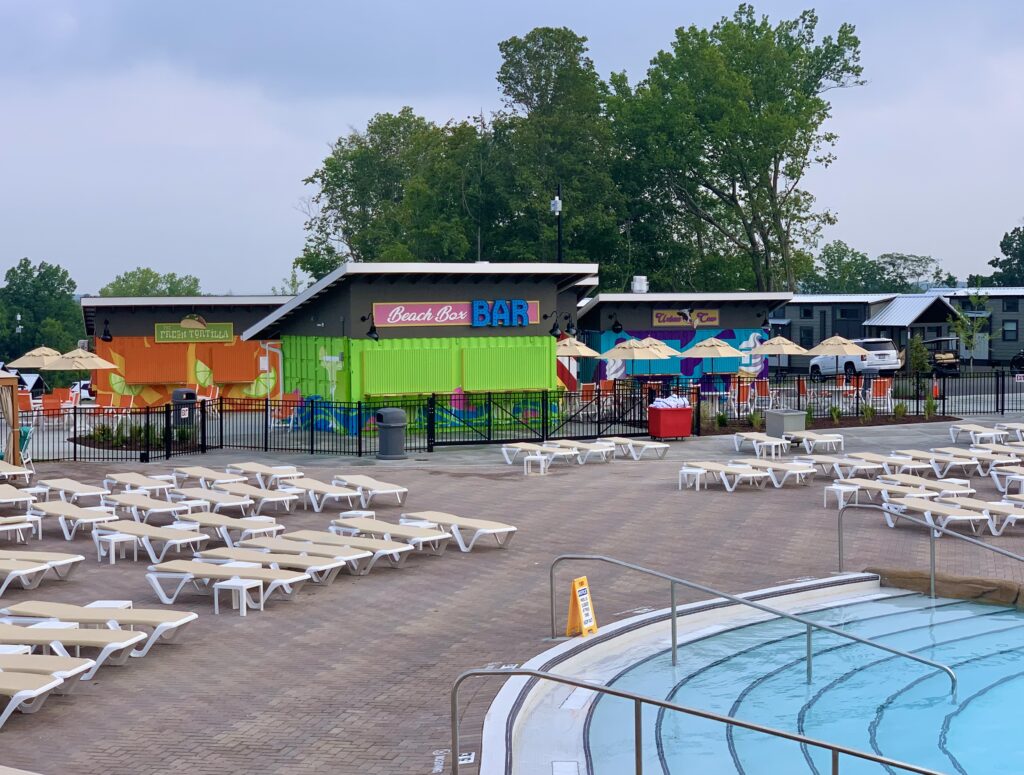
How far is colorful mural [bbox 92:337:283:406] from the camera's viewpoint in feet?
128

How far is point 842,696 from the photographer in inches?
453

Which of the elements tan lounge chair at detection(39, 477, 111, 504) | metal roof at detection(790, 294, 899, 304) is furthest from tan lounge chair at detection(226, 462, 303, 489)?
metal roof at detection(790, 294, 899, 304)

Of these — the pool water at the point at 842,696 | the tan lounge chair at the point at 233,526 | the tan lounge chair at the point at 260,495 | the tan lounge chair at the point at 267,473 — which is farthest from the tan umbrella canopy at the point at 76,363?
the pool water at the point at 842,696

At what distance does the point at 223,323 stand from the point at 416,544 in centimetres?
2511

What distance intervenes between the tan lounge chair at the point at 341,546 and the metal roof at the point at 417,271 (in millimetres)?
13716

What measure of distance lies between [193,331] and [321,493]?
818 inches

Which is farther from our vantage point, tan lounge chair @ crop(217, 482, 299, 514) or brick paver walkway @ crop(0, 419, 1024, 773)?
tan lounge chair @ crop(217, 482, 299, 514)

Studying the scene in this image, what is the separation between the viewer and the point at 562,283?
33.6 metres

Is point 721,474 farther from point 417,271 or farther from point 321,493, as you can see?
point 417,271

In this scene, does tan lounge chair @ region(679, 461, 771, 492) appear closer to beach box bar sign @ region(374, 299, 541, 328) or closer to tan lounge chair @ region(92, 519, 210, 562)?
tan lounge chair @ region(92, 519, 210, 562)

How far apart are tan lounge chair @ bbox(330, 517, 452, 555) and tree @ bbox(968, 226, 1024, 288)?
93381mm

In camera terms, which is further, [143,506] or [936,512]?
[143,506]

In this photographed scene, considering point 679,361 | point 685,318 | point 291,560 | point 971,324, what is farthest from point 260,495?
point 971,324

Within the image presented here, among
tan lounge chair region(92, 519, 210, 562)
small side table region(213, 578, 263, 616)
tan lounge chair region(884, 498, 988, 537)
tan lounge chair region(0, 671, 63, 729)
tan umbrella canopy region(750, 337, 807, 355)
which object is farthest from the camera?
tan umbrella canopy region(750, 337, 807, 355)
